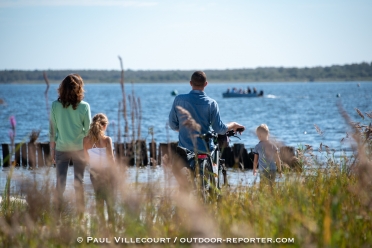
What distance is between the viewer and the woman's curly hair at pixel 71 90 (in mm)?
6992

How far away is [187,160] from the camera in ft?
21.9

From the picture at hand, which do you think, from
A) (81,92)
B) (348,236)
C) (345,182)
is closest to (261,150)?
(345,182)

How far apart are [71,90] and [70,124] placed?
450mm

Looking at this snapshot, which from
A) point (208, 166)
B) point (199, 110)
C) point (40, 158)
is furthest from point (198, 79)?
point (40, 158)

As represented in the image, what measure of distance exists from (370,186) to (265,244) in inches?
58.9

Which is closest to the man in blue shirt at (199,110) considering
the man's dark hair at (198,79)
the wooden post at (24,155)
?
the man's dark hair at (198,79)

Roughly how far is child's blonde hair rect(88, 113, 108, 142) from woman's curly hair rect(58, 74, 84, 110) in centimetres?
36

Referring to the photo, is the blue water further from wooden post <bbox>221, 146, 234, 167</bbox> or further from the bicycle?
wooden post <bbox>221, 146, 234, 167</bbox>

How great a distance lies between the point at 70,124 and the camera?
713cm

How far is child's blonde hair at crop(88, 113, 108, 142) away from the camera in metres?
6.97

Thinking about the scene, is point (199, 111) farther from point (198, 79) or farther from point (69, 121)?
point (69, 121)

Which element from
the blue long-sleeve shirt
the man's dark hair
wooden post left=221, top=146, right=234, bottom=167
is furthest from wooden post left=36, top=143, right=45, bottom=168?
wooden post left=221, top=146, right=234, bottom=167

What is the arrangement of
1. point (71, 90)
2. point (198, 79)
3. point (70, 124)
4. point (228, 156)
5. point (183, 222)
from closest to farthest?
point (183, 222)
point (198, 79)
point (71, 90)
point (70, 124)
point (228, 156)

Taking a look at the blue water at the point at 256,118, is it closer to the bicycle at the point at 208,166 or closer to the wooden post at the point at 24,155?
the bicycle at the point at 208,166
